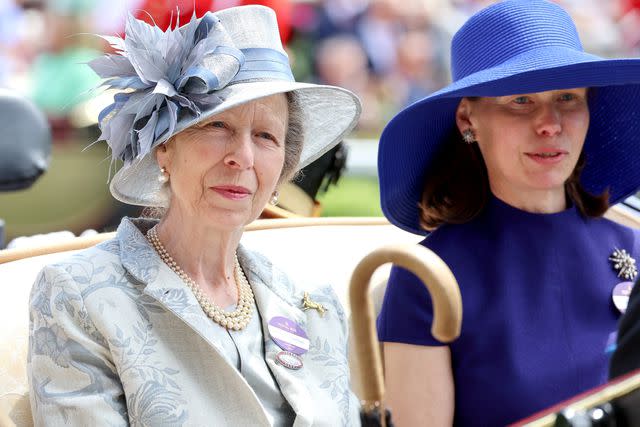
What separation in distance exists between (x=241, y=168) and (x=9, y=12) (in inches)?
143

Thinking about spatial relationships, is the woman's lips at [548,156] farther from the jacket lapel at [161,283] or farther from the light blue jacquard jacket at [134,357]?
the jacket lapel at [161,283]

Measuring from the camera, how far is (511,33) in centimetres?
178

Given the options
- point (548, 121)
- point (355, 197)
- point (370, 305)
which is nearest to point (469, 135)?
point (548, 121)

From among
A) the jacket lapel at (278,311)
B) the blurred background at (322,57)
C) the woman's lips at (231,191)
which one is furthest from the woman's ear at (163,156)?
the blurred background at (322,57)

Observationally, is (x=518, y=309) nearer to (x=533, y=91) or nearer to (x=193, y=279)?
(x=533, y=91)

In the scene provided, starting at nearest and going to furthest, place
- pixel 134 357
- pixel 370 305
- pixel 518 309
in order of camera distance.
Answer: pixel 370 305
pixel 134 357
pixel 518 309

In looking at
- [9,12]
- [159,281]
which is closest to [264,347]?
[159,281]

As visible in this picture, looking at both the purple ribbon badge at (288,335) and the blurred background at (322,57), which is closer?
the purple ribbon badge at (288,335)

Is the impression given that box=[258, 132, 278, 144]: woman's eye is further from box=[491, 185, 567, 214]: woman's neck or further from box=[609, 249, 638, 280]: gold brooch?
box=[609, 249, 638, 280]: gold brooch

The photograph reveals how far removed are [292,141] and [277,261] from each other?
0.84ft

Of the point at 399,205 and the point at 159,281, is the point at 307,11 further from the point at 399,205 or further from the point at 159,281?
the point at 159,281

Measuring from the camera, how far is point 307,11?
18.8 ft

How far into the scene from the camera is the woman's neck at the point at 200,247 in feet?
5.10

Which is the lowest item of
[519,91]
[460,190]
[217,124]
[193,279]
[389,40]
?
[389,40]
